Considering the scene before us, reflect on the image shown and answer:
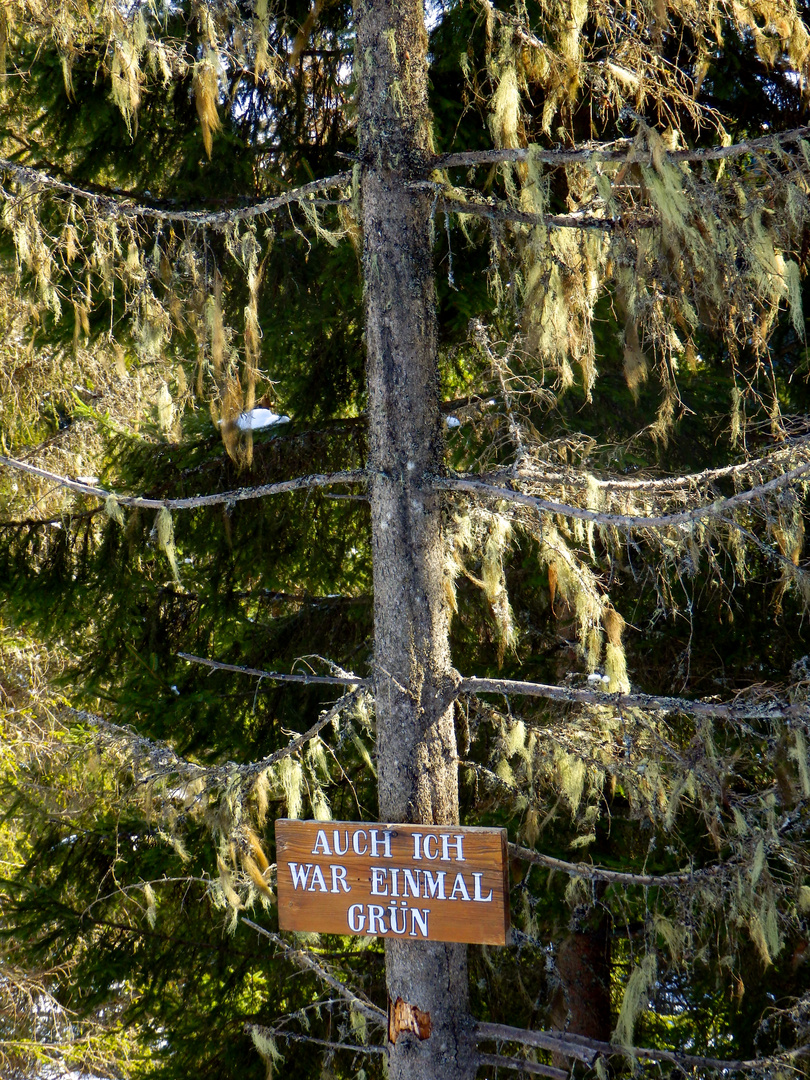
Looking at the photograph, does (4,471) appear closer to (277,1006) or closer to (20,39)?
(20,39)

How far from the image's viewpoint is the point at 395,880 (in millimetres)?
3488

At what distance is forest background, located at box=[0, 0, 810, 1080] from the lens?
11.9 ft

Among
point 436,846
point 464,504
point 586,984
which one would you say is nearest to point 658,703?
point 436,846

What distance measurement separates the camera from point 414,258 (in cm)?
384

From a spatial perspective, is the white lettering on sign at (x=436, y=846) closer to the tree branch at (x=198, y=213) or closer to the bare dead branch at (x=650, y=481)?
the bare dead branch at (x=650, y=481)

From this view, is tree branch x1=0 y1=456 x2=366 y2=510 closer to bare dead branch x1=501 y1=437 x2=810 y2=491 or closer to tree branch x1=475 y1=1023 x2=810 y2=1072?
bare dead branch x1=501 y1=437 x2=810 y2=491

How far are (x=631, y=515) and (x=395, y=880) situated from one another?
1563 millimetres

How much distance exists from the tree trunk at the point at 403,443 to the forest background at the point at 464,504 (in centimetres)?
3

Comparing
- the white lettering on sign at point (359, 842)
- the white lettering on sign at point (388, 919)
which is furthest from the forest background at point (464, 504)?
the white lettering on sign at point (388, 919)

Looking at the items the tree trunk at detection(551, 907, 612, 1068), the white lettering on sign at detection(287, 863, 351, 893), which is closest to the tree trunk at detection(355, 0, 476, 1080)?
the white lettering on sign at detection(287, 863, 351, 893)

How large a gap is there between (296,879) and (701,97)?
14.3 ft

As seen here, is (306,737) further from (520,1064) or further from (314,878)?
(520,1064)

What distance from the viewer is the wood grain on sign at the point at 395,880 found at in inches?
133

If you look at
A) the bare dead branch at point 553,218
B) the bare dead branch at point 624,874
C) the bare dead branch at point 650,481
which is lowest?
the bare dead branch at point 624,874
